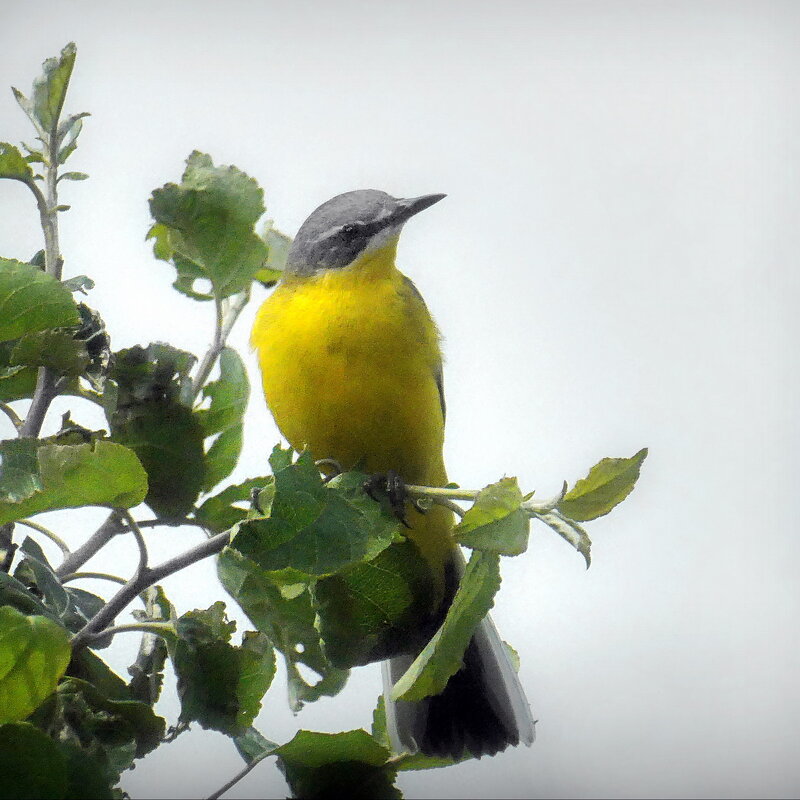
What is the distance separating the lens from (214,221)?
193cm

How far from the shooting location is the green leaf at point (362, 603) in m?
1.69

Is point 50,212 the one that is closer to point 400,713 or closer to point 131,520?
point 131,520

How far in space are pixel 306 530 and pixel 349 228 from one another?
2.57 metres

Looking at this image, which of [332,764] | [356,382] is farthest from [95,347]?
[356,382]

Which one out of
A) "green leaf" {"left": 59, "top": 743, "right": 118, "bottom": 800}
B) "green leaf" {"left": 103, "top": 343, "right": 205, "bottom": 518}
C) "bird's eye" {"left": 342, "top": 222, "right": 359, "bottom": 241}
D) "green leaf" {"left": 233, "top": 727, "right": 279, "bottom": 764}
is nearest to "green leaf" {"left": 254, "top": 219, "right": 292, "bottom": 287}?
"green leaf" {"left": 103, "top": 343, "right": 205, "bottom": 518}

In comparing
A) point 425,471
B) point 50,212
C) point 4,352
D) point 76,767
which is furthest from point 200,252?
point 425,471

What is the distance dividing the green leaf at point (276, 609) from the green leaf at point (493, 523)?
1.06 feet

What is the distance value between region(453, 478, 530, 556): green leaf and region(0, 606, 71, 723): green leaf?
59cm

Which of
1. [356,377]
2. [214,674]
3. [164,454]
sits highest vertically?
[356,377]

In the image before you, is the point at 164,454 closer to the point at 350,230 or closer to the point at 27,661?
the point at 27,661

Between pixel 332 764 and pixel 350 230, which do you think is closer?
pixel 332 764

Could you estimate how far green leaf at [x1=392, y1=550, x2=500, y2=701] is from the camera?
1538 millimetres

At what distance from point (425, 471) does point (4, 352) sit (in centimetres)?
175

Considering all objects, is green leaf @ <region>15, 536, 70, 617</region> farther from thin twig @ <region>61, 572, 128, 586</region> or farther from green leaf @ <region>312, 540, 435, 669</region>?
green leaf @ <region>312, 540, 435, 669</region>
